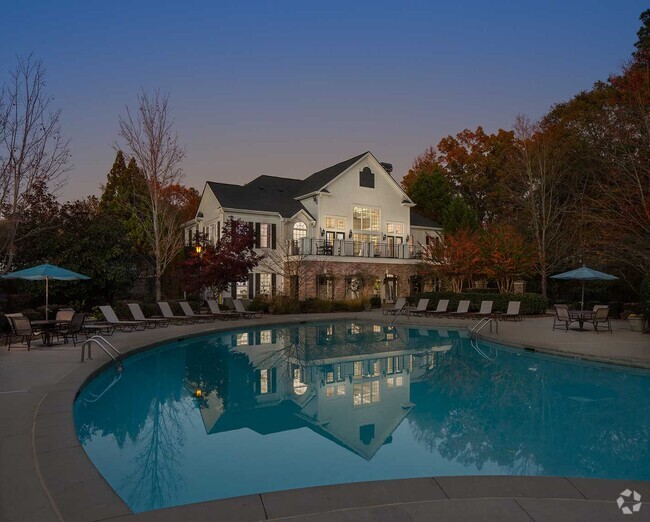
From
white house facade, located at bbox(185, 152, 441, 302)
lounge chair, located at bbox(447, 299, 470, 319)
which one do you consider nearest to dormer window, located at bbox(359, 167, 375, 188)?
white house facade, located at bbox(185, 152, 441, 302)

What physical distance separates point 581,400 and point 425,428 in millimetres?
3576

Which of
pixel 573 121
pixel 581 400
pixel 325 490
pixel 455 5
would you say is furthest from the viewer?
pixel 573 121

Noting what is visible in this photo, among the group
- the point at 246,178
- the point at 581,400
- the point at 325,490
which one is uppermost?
the point at 246,178

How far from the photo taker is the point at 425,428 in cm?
730

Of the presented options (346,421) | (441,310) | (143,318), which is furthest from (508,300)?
(346,421)

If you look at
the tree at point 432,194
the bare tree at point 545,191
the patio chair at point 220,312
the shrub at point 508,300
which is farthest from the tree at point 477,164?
the patio chair at point 220,312

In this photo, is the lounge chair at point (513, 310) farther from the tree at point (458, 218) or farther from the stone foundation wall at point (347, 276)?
the tree at point (458, 218)

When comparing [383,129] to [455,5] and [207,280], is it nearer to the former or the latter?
[455,5]

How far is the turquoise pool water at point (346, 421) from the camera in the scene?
18.5ft

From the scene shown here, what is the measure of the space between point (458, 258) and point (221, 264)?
13647mm

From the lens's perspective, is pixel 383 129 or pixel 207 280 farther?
pixel 383 129

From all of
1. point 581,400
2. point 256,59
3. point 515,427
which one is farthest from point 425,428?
point 256,59

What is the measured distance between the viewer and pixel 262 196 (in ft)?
100

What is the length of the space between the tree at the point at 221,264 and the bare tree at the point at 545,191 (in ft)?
59.0
